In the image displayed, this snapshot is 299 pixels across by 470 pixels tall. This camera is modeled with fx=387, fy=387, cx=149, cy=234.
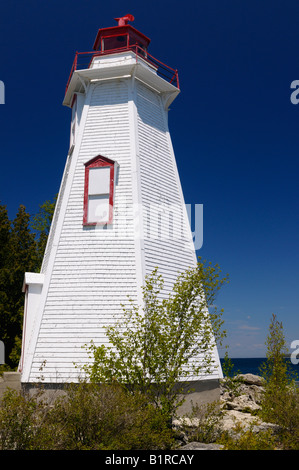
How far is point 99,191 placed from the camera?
566 inches

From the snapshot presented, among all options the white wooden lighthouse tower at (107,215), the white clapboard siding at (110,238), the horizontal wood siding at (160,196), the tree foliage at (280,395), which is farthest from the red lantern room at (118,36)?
the tree foliage at (280,395)

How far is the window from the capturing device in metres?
14.0

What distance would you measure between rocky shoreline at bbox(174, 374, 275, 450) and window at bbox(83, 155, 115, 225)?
23.7ft

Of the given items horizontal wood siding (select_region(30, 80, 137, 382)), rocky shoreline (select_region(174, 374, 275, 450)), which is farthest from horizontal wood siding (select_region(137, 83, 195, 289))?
rocky shoreline (select_region(174, 374, 275, 450))

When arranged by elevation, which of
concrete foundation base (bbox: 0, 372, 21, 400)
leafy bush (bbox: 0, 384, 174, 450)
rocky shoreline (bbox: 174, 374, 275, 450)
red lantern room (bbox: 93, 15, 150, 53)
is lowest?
rocky shoreline (bbox: 174, 374, 275, 450)

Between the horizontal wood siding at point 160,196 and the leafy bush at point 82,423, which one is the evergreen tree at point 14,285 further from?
the leafy bush at point 82,423

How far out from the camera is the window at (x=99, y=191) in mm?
14023

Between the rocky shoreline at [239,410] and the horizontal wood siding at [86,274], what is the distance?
382 centimetres

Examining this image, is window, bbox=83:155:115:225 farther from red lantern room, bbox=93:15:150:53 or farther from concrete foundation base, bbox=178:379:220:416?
red lantern room, bbox=93:15:150:53

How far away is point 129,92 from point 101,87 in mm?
1390

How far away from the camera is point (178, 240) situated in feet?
48.4
